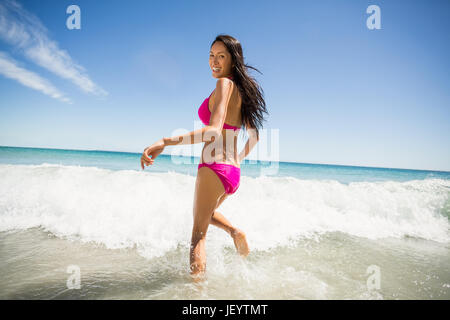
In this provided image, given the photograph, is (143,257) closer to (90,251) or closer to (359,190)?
(90,251)

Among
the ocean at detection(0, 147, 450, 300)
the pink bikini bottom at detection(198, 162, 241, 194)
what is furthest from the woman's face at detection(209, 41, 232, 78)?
the ocean at detection(0, 147, 450, 300)

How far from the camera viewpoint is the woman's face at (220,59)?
1.85 metres

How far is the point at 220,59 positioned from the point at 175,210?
11.5 ft

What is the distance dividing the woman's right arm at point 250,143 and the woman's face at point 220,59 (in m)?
0.68

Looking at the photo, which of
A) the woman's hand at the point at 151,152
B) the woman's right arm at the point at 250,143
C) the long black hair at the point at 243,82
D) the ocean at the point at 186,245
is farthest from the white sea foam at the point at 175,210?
the long black hair at the point at 243,82

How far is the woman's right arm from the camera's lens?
226cm

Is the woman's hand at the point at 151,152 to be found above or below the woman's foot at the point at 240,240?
above

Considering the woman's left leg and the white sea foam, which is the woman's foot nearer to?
the woman's left leg

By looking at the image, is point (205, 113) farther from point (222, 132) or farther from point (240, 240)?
point (240, 240)

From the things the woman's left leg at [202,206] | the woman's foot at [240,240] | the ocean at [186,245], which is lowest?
the ocean at [186,245]

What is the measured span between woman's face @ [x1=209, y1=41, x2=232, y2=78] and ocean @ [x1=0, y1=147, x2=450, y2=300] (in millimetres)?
1465

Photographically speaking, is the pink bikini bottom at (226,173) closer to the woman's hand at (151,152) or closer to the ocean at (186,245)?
the woman's hand at (151,152)

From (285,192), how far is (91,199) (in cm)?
571
